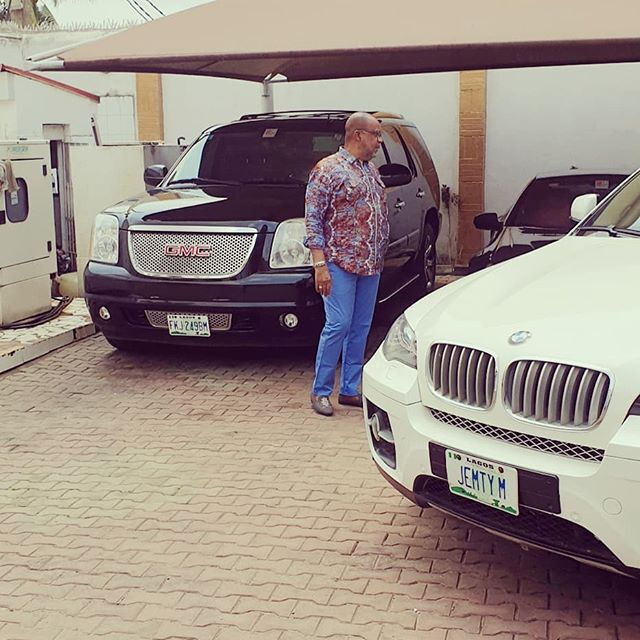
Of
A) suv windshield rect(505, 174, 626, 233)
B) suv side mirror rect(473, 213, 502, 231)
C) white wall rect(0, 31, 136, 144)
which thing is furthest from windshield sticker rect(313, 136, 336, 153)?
white wall rect(0, 31, 136, 144)

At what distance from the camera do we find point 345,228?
6.01 m

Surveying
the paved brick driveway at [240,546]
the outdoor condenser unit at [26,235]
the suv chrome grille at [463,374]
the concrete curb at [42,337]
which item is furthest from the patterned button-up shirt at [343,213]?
the outdoor condenser unit at [26,235]

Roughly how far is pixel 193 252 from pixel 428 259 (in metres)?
3.37

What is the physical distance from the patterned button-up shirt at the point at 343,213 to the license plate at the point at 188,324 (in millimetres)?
1359

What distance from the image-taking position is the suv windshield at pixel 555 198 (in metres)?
8.67

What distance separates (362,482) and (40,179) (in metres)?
4.89

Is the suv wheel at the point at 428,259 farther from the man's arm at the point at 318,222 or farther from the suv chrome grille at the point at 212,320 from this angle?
the man's arm at the point at 318,222

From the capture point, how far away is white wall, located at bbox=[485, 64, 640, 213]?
454 inches

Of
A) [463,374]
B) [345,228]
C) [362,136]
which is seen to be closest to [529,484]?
[463,374]

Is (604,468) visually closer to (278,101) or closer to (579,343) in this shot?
(579,343)

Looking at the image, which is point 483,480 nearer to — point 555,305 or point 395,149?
point 555,305

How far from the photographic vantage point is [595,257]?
14.2ft

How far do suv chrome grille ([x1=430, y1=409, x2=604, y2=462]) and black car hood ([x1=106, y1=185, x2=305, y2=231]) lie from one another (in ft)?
11.9

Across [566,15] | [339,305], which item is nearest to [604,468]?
[339,305]
